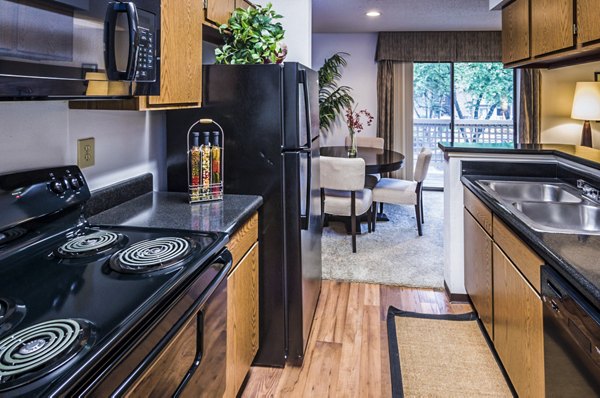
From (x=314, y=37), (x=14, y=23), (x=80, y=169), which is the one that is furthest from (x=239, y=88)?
(x=314, y=37)

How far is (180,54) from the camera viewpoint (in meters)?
1.67

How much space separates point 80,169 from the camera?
160 centimetres

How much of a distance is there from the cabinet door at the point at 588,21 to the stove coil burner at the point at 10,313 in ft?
7.22

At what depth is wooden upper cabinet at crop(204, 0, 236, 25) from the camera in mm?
2059

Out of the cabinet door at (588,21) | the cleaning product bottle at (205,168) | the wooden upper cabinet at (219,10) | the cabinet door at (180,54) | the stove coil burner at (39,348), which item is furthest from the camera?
the wooden upper cabinet at (219,10)

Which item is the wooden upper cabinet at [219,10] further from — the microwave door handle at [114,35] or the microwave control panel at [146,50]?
the microwave door handle at [114,35]

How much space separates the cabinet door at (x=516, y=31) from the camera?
2.47m

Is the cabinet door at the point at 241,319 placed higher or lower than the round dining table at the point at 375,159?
lower

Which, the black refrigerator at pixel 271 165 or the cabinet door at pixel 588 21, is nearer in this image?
the cabinet door at pixel 588 21

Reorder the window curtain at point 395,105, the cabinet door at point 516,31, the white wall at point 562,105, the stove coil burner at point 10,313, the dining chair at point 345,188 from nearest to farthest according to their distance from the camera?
the stove coil burner at point 10,313, the cabinet door at point 516,31, the dining chair at point 345,188, the white wall at point 562,105, the window curtain at point 395,105

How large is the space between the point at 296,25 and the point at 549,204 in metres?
2.01

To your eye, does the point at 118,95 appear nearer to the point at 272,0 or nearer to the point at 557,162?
the point at 272,0

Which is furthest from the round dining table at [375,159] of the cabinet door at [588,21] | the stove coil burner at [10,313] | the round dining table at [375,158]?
the stove coil burner at [10,313]

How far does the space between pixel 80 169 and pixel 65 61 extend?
0.68 meters
